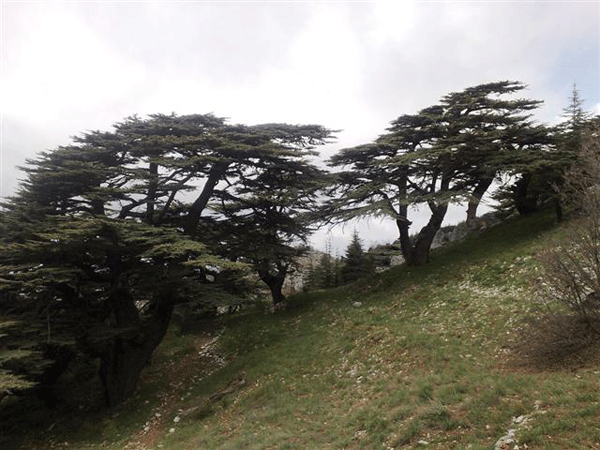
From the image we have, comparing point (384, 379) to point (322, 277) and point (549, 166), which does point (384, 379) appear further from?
point (322, 277)

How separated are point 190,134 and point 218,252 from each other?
6.36 metres

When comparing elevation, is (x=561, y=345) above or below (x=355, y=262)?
below

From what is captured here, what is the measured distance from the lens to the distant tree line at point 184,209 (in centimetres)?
1595

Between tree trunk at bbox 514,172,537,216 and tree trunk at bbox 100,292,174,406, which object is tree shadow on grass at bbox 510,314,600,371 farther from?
tree trunk at bbox 514,172,537,216

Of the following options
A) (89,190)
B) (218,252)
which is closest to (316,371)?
(218,252)

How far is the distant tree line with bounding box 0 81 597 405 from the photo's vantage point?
15.9 metres

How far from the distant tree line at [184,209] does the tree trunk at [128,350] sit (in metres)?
0.06

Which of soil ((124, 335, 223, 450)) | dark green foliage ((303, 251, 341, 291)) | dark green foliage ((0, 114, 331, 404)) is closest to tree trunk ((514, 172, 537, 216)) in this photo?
dark green foliage ((0, 114, 331, 404))

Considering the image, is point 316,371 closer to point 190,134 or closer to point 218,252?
point 218,252

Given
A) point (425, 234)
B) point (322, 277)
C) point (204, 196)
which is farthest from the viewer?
point (322, 277)

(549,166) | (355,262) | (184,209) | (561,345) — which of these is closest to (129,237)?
(184,209)

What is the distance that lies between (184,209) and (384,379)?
14.6 metres

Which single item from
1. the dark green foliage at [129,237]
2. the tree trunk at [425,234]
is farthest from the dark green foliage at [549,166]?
the dark green foliage at [129,237]

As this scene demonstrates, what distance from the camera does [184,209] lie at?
868 inches
